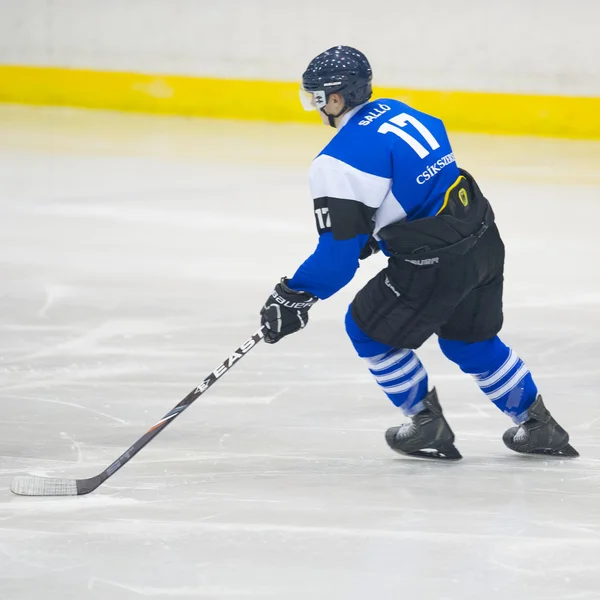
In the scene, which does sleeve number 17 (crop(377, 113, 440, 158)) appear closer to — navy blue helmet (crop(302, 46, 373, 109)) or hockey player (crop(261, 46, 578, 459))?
hockey player (crop(261, 46, 578, 459))

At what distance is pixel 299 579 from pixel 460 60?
25.0 feet

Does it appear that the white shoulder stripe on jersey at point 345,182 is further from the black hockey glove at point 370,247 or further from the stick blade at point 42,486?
the stick blade at point 42,486

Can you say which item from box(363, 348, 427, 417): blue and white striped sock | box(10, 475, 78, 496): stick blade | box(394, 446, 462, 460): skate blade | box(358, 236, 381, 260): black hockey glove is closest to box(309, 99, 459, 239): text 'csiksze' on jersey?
box(358, 236, 381, 260): black hockey glove

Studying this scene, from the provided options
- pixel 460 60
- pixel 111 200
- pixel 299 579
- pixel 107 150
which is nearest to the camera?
pixel 299 579

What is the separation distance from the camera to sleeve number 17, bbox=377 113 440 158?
257 cm

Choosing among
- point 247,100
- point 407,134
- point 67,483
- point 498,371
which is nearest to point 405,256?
point 407,134

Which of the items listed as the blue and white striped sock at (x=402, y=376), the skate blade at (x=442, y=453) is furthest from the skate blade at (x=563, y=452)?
the blue and white striped sock at (x=402, y=376)

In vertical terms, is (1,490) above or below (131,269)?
above

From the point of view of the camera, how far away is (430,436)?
2850mm

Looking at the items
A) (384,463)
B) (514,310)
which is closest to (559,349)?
(514,310)

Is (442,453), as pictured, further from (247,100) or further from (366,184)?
(247,100)

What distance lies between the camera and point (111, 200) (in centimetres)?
634

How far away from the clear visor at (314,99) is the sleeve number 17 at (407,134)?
0.16m

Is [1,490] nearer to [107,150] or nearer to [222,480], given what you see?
[222,480]
